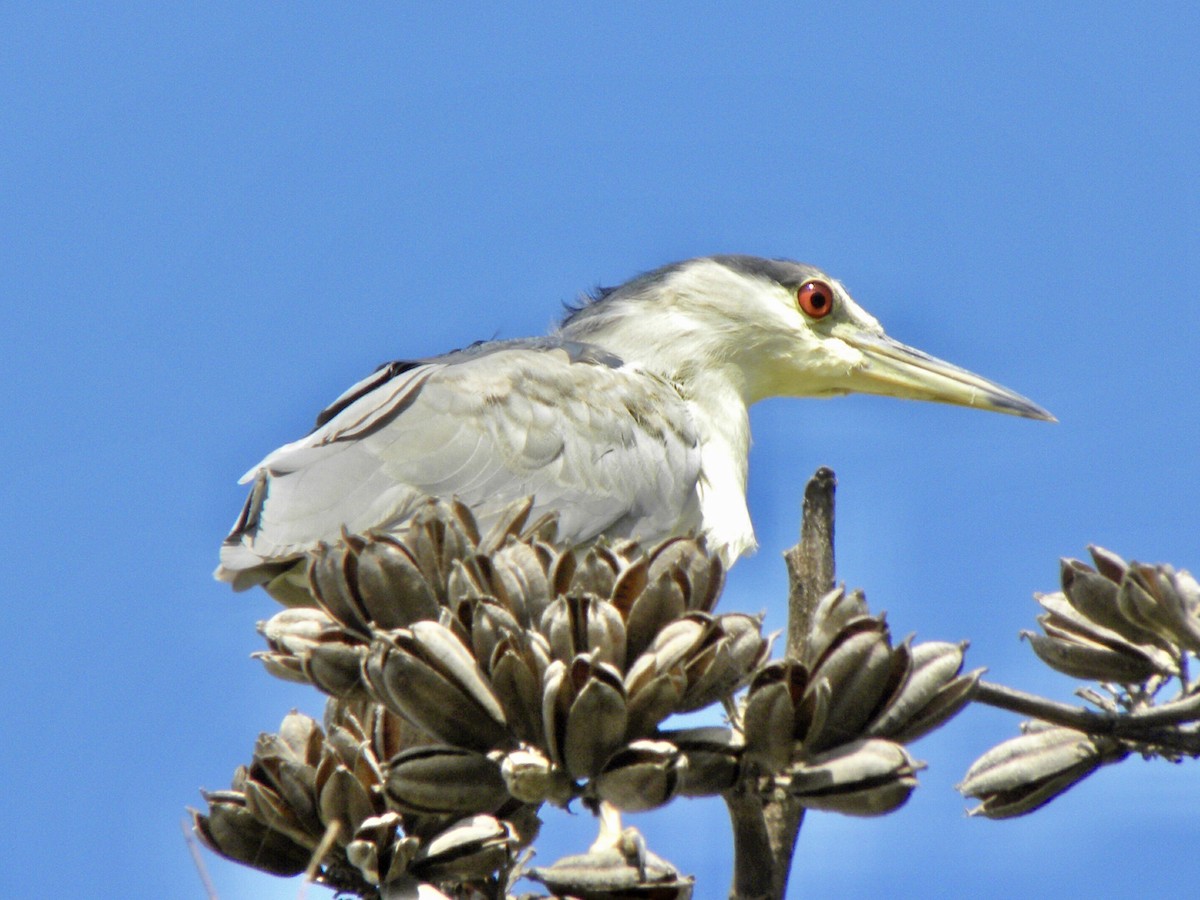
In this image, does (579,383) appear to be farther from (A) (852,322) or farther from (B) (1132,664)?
(B) (1132,664)

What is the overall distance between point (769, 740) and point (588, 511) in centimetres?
264

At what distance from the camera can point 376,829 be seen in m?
1.62

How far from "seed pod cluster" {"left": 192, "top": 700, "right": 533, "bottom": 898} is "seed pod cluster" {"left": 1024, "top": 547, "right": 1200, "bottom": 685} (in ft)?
2.44

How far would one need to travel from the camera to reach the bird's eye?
17.7 feet

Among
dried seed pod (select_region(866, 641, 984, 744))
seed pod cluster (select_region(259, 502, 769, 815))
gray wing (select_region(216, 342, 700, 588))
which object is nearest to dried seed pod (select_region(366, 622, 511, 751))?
seed pod cluster (select_region(259, 502, 769, 815))

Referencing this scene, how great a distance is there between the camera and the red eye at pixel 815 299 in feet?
17.7

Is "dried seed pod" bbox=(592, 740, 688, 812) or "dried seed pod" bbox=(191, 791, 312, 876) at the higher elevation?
"dried seed pod" bbox=(592, 740, 688, 812)

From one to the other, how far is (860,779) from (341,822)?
601 mm

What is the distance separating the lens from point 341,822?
165 cm

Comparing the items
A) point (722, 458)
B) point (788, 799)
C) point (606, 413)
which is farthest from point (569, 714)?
point (722, 458)

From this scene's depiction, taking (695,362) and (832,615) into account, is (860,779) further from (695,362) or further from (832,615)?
(695,362)

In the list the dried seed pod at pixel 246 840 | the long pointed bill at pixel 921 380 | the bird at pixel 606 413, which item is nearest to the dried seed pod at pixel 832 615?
the dried seed pod at pixel 246 840

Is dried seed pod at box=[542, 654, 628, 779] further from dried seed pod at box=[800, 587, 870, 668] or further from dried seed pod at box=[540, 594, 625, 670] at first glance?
dried seed pod at box=[800, 587, 870, 668]

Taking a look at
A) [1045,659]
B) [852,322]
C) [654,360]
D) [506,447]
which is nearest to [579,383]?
[506,447]
